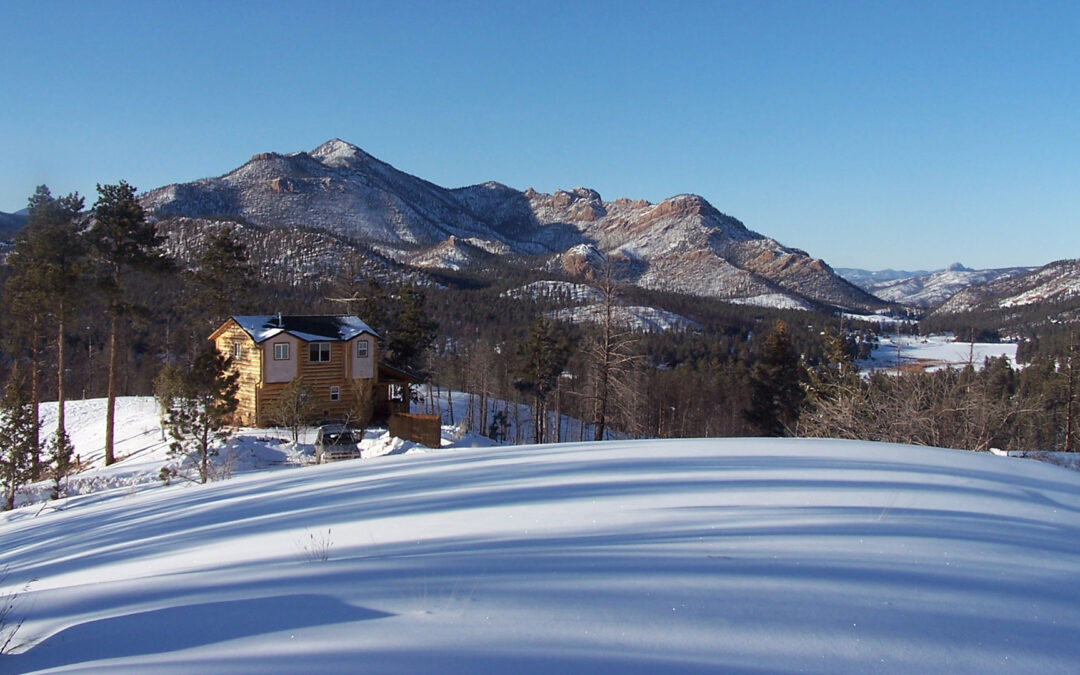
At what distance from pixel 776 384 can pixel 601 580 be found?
103ft

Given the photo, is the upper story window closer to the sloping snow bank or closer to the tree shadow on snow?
the sloping snow bank

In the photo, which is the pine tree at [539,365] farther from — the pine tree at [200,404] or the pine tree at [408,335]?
the pine tree at [200,404]

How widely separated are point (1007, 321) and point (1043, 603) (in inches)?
8034

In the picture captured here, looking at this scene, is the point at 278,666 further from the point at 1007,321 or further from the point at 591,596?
the point at 1007,321

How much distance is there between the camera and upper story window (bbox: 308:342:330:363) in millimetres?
27469

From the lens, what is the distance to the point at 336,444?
19391 mm

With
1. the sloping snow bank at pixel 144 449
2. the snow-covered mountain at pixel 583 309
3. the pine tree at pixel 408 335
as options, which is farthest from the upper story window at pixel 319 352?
the snow-covered mountain at pixel 583 309

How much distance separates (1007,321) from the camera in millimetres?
165250

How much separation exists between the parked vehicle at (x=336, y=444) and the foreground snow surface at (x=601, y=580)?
37.5ft

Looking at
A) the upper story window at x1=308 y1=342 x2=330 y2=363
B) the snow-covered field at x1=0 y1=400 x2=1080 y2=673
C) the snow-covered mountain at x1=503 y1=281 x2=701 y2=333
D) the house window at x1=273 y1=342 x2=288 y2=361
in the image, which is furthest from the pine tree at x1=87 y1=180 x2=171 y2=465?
the snow-covered mountain at x1=503 y1=281 x2=701 y2=333

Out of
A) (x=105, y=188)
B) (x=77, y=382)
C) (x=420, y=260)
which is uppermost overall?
(x=420, y=260)

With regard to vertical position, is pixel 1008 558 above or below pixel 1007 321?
below

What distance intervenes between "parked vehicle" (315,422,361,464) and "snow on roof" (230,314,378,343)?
6.51 m

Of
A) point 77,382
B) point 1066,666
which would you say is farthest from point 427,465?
point 77,382
